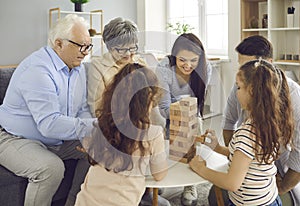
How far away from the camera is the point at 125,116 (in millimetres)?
1384

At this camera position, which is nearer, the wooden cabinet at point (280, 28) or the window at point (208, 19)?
the wooden cabinet at point (280, 28)

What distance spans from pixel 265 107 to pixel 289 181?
0.50m

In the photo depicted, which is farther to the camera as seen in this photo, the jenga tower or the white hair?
the white hair

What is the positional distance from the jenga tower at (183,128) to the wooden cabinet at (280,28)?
232 cm

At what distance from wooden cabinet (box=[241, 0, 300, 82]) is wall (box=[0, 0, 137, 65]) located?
213 cm

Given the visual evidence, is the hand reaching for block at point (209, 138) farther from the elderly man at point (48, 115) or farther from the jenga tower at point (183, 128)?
the elderly man at point (48, 115)

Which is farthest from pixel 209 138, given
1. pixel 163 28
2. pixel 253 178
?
pixel 163 28

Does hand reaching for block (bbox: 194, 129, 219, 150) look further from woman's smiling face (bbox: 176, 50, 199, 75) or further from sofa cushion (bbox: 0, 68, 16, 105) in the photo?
sofa cushion (bbox: 0, 68, 16, 105)

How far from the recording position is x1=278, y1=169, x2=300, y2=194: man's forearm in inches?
67.7

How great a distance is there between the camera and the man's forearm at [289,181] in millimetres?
1720

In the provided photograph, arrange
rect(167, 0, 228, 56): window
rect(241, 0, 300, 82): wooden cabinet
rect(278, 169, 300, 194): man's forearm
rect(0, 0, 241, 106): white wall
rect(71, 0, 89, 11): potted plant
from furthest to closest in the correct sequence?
rect(167, 0, 228, 56): window
rect(71, 0, 89, 11): potted plant
rect(0, 0, 241, 106): white wall
rect(241, 0, 300, 82): wooden cabinet
rect(278, 169, 300, 194): man's forearm

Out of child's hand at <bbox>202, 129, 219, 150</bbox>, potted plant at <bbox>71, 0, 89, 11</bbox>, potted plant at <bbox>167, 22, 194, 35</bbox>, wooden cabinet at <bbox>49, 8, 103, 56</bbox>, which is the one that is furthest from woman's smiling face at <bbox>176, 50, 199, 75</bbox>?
potted plant at <bbox>167, 22, 194, 35</bbox>

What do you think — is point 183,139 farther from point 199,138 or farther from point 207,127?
point 207,127

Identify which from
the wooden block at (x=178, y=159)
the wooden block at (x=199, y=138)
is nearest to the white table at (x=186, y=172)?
the wooden block at (x=178, y=159)
